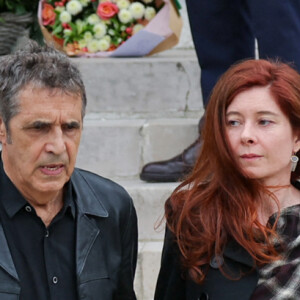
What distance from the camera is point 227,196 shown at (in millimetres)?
3145

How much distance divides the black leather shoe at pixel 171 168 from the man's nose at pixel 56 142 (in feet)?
5.27

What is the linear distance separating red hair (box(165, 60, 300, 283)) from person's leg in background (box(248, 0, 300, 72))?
816 millimetres

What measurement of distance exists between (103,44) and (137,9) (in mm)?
273

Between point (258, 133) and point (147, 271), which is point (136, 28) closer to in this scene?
point (147, 271)

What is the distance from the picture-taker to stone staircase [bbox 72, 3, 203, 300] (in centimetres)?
455

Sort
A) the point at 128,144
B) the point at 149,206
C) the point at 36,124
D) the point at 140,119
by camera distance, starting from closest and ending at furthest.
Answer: the point at 36,124
the point at 149,206
the point at 128,144
the point at 140,119

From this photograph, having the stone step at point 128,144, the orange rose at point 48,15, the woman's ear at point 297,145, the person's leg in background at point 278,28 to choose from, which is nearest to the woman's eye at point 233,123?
the woman's ear at point 297,145

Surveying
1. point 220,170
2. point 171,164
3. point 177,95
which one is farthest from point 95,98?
point 220,170

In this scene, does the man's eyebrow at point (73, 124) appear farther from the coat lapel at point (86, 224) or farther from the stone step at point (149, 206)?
the stone step at point (149, 206)

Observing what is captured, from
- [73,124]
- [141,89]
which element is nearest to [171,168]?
[141,89]

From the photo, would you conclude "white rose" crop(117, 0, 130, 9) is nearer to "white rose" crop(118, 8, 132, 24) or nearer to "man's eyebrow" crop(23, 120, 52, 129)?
"white rose" crop(118, 8, 132, 24)

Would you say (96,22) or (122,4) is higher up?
Answer: (122,4)

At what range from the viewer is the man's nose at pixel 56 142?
2986 millimetres

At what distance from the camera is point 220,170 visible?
10.3ft
